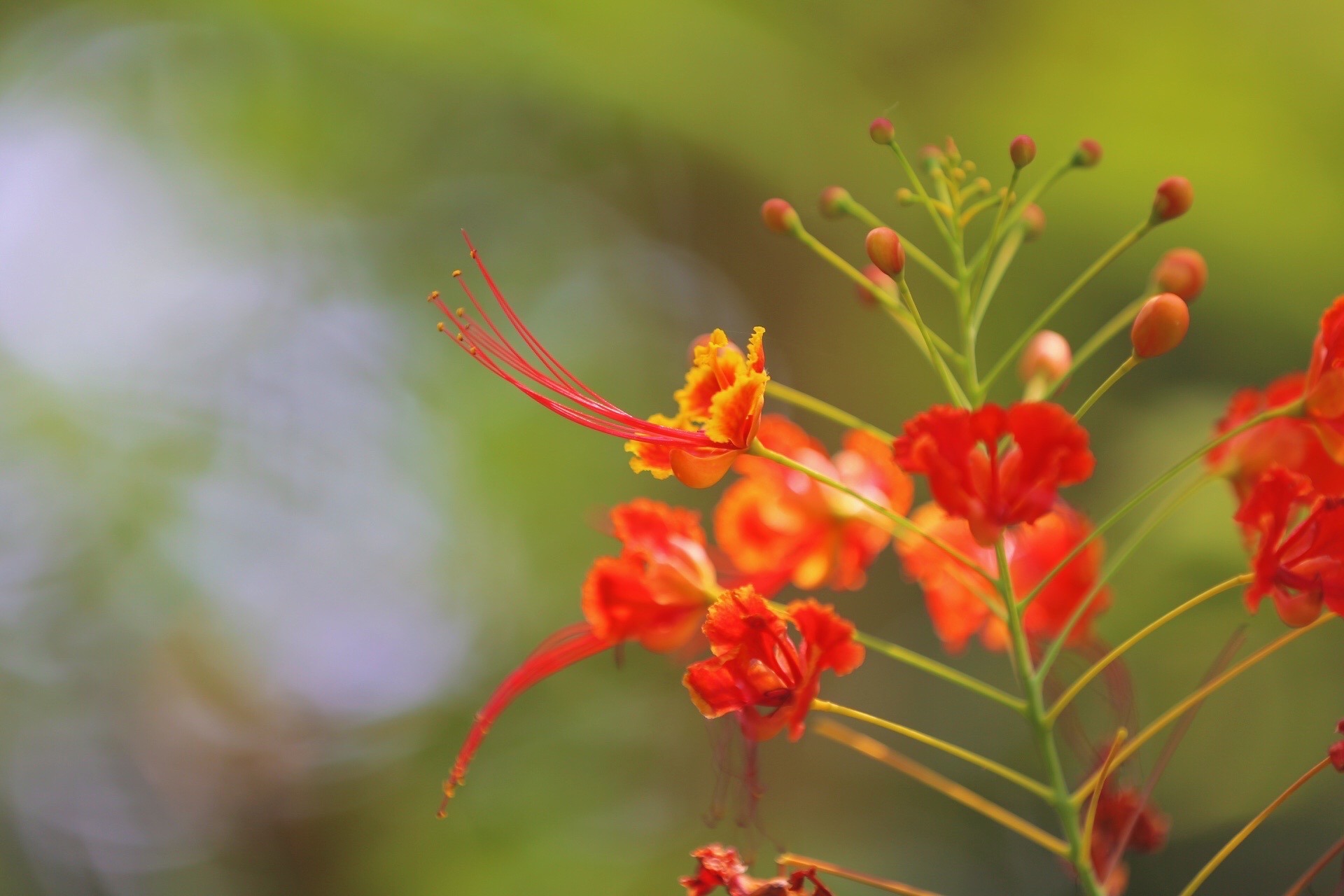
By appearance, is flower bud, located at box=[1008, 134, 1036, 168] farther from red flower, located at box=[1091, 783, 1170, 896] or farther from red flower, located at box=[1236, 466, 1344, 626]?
red flower, located at box=[1091, 783, 1170, 896]

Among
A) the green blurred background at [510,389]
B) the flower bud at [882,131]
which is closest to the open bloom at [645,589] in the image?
the flower bud at [882,131]

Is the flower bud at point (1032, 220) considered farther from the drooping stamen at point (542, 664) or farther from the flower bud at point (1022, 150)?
the drooping stamen at point (542, 664)

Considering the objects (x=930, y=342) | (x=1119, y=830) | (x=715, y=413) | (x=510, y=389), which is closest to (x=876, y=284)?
(x=930, y=342)

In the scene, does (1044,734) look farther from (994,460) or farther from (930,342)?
(930,342)

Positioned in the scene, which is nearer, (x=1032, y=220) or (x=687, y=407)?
(x=687, y=407)

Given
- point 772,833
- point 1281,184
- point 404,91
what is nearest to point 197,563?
point 404,91
